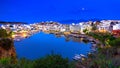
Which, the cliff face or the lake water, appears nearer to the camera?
the cliff face

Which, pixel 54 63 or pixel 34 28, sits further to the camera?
pixel 34 28

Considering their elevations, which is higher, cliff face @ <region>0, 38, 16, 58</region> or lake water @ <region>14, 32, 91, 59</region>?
cliff face @ <region>0, 38, 16, 58</region>

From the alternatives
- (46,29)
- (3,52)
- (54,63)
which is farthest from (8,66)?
(46,29)

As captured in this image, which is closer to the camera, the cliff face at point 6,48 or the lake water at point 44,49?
the cliff face at point 6,48

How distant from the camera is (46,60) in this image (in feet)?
25.1

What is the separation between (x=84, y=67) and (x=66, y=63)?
59 centimetres

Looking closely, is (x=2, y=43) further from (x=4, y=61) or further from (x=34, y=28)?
(x=34, y=28)

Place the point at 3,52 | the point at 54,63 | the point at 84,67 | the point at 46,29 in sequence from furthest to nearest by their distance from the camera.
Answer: the point at 46,29, the point at 3,52, the point at 84,67, the point at 54,63

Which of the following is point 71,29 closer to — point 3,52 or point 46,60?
point 3,52

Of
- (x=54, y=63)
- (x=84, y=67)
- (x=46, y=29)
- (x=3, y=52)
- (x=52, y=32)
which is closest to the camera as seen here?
(x=54, y=63)

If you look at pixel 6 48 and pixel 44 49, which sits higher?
pixel 6 48

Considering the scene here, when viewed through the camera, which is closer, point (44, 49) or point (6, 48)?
point (6, 48)

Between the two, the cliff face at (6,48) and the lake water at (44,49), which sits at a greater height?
the cliff face at (6,48)

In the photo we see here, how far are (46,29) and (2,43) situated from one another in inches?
4090
